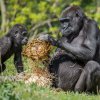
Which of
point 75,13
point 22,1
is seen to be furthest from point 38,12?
point 75,13

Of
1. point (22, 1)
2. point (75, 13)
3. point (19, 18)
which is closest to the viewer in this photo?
point (75, 13)

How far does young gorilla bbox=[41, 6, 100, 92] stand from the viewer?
35.2ft

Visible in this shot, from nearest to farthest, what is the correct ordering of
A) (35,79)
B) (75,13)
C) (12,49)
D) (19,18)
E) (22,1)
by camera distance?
1. (35,79)
2. (75,13)
3. (12,49)
4. (19,18)
5. (22,1)

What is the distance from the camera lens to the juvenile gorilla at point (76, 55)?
10742 millimetres

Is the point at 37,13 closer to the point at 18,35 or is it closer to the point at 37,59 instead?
the point at 18,35

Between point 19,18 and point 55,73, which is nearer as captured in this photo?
point 55,73

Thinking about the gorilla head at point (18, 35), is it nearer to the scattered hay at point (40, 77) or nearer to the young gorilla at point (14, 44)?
the young gorilla at point (14, 44)

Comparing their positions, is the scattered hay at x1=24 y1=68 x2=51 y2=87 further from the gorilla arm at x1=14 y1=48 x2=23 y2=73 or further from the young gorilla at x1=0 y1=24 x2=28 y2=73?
the young gorilla at x1=0 y1=24 x2=28 y2=73

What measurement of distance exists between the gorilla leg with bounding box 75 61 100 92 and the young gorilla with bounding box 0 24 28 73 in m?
2.27

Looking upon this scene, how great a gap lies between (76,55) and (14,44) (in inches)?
116

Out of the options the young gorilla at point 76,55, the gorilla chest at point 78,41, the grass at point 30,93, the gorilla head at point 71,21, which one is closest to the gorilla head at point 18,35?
the young gorilla at point 76,55

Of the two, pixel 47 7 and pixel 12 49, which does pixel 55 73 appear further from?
pixel 47 7

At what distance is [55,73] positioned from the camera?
36.6 feet

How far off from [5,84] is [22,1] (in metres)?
18.9
